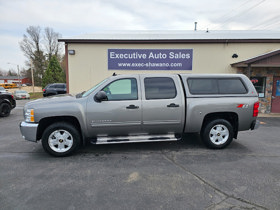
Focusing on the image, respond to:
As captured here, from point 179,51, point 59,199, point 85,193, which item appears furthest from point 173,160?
point 179,51

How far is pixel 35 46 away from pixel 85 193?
2091 inches

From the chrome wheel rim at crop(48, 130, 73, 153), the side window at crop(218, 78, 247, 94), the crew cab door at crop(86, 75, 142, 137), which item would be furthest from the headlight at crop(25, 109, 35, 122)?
the side window at crop(218, 78, 247, 94)

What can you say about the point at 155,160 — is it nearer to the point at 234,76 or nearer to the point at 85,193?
the point at 85,193

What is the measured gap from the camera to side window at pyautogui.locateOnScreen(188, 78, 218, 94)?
4512 millimetres

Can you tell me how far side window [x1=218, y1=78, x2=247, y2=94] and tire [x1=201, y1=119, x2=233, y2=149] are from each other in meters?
0.78

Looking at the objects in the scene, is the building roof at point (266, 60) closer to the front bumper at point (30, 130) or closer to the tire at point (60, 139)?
the tire at point (60, 139)

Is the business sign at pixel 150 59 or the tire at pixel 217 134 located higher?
the business sign at pixel 150 59

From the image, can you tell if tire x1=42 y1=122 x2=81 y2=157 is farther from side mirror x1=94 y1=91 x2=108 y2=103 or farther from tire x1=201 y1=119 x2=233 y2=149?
tire x1=201 y1=119 x2=233 y2=149

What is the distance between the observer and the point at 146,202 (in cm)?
258

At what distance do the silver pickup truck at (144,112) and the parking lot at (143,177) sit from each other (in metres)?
0.43

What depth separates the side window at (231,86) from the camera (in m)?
4.58

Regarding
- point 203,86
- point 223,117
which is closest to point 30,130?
point 203,86

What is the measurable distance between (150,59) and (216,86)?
242 inches

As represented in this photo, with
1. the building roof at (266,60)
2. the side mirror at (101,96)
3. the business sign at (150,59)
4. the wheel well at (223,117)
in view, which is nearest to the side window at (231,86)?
the wheel well at (223,117)
